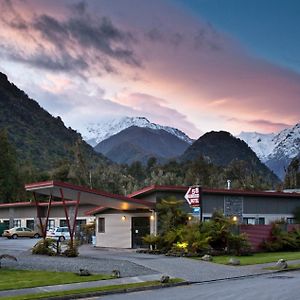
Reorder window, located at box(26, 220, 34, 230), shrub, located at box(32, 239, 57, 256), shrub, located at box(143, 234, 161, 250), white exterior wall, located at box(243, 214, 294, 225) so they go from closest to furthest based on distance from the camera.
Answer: shrub, located at box(32, 239, 57, 256) < shrub, located at box(143, 234, 161, 250) < white exterior wall, located at box(243, 214, 294, 225) < window, located at box(26, 220, 34, 230)

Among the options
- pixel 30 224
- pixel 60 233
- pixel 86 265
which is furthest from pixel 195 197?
pixel 30 224

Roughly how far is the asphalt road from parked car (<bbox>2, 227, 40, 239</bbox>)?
44.5 meters

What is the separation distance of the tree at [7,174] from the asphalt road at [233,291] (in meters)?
80.8

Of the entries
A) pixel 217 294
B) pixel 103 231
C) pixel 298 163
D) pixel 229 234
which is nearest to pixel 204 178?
pixel 298 163

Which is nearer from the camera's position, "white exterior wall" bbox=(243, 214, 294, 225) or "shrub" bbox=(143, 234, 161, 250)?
"shrub" bbox=(143, 234, 161, 250)

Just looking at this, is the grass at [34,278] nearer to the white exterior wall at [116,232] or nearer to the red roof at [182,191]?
the red roof at [182,191]

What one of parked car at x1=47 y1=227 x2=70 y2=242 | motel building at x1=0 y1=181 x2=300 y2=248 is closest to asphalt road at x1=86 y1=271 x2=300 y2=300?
motel building at x1=0 y1=181 x2=300 y2=248

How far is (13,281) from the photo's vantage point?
66.0 feet

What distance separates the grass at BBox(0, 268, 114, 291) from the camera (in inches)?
757

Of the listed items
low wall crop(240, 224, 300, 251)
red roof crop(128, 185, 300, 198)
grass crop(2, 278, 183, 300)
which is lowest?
grass crop(2, 278, 183, 300)

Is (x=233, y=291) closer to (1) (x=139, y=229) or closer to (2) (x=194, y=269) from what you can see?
(2) (x=194, y=269)

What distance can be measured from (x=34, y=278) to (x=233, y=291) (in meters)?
7.78

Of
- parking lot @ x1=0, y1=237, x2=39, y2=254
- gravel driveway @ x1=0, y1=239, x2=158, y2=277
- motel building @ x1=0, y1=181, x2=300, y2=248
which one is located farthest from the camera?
parking lot @ x1=0, y1=237, x2=39, y2=254

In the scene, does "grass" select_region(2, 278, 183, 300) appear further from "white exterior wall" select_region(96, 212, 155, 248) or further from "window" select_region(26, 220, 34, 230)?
"window" select_region(26, 220, 34, 230)
